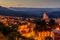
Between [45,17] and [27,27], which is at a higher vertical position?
[45,17]

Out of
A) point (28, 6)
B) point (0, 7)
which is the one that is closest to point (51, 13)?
point (28, 6)

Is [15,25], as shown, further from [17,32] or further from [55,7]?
[55,7]

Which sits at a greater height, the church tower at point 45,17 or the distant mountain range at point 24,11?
the distant mountain range at point 24,11

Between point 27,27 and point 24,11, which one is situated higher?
point 24,11

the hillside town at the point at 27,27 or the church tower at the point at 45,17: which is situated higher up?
the church tower at the point at 45,17

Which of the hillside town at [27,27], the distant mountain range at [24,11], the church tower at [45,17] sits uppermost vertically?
the distant mountain range at [24,11]

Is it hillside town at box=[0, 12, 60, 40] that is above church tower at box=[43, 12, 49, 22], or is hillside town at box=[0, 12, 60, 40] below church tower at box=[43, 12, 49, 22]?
→ below

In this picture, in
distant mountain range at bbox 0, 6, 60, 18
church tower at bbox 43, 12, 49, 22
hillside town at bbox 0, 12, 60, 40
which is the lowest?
hillside town at bbox 0, 12, 60, 40

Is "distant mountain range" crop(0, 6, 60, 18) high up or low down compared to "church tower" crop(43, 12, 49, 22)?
up
